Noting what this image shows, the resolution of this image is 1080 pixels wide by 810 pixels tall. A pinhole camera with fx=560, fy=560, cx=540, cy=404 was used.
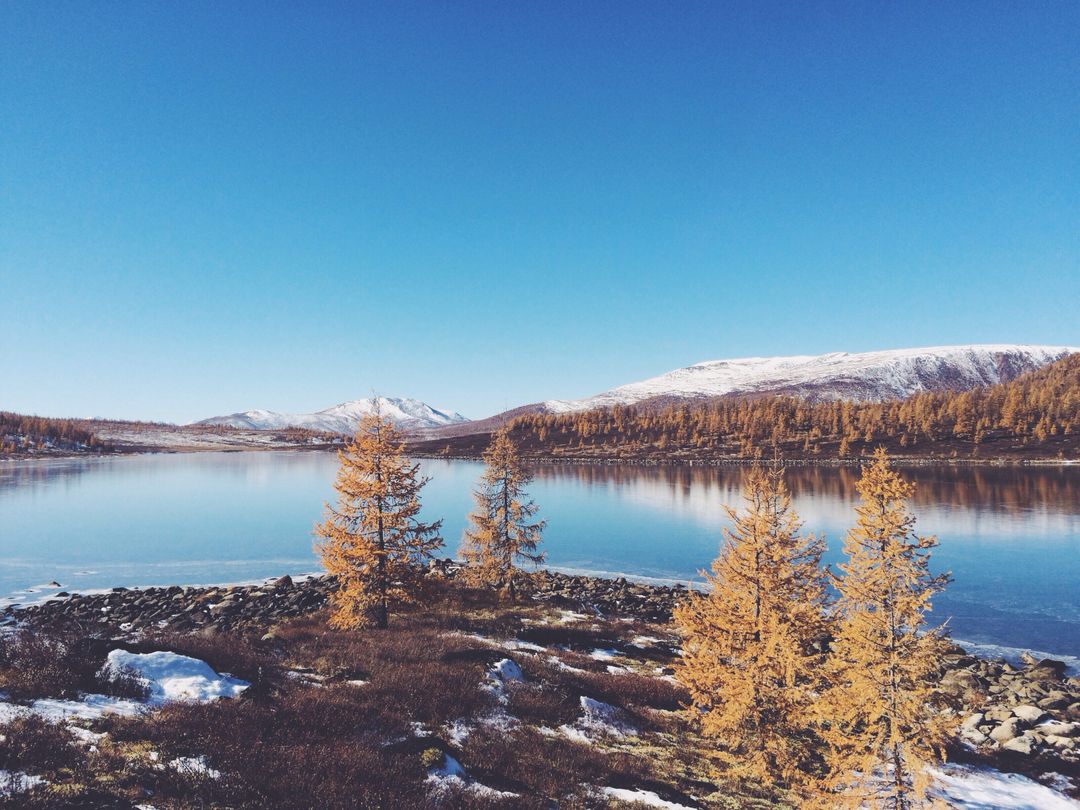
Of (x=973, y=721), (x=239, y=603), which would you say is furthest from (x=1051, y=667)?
(x=239, y=603)

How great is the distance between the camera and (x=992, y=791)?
48.3ft

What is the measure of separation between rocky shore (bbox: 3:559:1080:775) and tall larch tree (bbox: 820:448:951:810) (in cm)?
925

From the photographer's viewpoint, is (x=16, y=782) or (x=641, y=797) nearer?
(x=16, y=782)

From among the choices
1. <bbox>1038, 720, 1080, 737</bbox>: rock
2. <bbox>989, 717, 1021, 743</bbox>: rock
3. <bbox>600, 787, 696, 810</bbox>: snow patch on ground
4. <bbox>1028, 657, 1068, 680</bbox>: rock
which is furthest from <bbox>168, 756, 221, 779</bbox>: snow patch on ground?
<bbox>1028, 657, 1068, 680</bbox>: rock

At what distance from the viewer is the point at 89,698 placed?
1188 centimetres

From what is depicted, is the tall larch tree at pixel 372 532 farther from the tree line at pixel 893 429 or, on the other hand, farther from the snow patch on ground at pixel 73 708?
the tree line at pixel 893 429

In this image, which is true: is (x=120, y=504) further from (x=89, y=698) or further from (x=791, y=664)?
(x=791, y=664)

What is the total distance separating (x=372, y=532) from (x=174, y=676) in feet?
36.5

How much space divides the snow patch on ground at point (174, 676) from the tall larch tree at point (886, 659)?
45.7 feet

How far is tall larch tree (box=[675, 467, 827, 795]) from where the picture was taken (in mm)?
13852

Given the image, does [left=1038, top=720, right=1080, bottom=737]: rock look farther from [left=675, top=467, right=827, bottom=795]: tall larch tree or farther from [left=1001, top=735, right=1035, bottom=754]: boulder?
[left=675, top=467, right=827, bottom=795]: tall larch tree

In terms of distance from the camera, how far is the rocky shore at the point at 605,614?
712 inches

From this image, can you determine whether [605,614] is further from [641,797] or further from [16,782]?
[16,782]

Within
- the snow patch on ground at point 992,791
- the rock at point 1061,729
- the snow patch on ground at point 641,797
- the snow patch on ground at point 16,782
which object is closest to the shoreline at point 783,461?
the rock at point 1061,729
